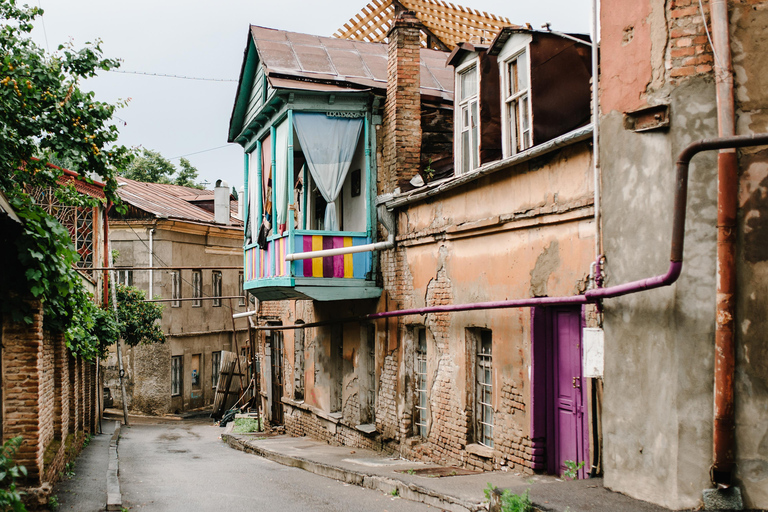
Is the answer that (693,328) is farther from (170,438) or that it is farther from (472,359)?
(170,438)

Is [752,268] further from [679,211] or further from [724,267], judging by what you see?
[679,211]

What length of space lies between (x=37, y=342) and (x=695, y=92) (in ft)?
24.8

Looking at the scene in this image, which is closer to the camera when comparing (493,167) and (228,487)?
(493,167)

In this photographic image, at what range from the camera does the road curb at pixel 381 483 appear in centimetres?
816

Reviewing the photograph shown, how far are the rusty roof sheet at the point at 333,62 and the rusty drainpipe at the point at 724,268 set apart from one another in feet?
26.0

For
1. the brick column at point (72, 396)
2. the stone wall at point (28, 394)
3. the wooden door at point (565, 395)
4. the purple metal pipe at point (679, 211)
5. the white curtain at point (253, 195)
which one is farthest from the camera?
the white curtain at point (253, 195)

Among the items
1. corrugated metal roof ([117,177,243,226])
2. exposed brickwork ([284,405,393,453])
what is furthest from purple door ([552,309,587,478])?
corrugated metal roof ([117,177,243,226])

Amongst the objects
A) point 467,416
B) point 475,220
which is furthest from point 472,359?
point 475,220

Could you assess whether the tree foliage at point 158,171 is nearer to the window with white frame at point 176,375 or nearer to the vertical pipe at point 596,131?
the window with white frame at point 176,375

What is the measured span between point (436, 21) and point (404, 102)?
3.10 m

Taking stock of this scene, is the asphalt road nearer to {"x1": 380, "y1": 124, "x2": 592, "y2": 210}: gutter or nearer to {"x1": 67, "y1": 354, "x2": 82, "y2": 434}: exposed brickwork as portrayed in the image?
{"x1": 67, "y1": 354, "x2": 82, "y2": 434}: exposed brickwork

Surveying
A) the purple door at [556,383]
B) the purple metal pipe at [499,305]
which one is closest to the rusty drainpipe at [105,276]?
the purple metal pipe at [499,305]

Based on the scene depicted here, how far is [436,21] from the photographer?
15.2 metres

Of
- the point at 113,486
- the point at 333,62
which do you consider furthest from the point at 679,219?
the point at 333,62
